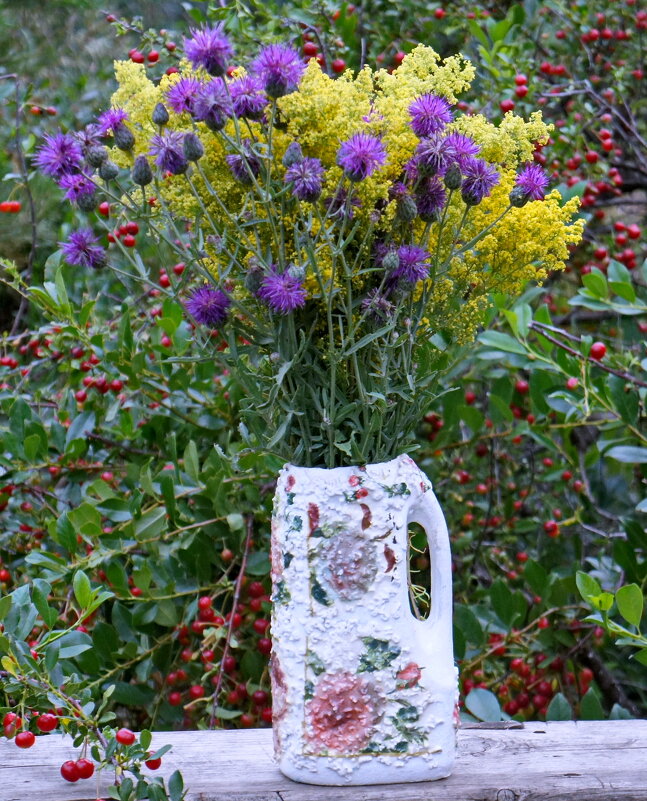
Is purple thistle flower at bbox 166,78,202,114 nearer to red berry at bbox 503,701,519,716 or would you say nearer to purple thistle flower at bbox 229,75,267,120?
purple thistle flower at bbox 229,75,267,120

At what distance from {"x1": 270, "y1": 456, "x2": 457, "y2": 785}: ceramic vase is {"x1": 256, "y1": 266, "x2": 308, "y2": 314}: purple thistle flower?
0.17 meters

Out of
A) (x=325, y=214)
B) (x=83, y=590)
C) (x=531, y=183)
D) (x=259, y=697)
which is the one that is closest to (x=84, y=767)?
(x=83, y=590)

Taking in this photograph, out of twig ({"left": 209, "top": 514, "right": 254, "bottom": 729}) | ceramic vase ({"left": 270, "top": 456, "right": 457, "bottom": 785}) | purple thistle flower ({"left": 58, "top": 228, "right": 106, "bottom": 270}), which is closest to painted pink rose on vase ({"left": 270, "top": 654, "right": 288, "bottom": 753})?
ceramic vase ({"left": 270, "top": 456, "right": 457, "bottom": 785})

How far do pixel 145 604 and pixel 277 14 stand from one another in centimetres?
97

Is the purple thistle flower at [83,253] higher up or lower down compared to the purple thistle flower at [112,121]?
lower down

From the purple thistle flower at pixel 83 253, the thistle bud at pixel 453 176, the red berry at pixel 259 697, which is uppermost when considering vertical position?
the thistle bud at pixel 453 176

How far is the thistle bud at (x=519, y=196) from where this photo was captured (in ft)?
2.63

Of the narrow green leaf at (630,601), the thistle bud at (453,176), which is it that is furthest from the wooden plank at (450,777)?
the thistle bud at (453,176)

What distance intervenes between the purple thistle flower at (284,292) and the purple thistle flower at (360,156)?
0.09 m

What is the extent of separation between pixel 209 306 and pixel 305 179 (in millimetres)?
141

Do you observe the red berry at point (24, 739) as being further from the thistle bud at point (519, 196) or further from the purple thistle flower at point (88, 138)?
the thistle bud at point (519, 196)

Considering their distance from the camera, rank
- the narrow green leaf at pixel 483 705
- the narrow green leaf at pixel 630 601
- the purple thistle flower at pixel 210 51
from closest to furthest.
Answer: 1. the purple thistle flower at pixel 210 51
2. the narrow green leaf at pixel 630 601
3. the narrow green leaf at pixel 483 705

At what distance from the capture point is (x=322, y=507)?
0.86m

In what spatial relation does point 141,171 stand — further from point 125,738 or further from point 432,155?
point 125,738
